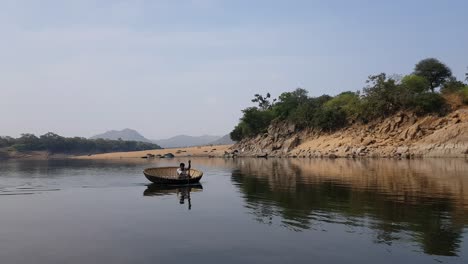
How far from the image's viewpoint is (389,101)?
102m

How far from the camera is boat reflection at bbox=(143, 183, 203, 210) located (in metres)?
32.3

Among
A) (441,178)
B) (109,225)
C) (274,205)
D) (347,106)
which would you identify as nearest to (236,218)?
A: (274,205)

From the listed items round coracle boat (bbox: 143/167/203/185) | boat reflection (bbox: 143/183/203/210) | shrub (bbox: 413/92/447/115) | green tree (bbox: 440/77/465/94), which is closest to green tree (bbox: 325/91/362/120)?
shrub (bbox: 413/92/447/115)

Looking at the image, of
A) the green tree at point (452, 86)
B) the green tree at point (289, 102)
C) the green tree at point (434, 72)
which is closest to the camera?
the green tree at point (452, 86)

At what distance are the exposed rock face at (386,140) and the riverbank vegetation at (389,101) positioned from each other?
260 centimetres

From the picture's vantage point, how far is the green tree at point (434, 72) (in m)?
107

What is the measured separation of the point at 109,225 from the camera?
21281 millimetres

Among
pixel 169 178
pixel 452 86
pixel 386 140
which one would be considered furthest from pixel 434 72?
pixel 169 178

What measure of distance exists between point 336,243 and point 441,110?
87917 millimetres

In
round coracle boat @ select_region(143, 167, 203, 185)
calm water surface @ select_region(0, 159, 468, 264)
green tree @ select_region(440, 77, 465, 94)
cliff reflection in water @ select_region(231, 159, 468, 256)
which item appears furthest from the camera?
green tree @ select_region(440, 77, 465, 94)

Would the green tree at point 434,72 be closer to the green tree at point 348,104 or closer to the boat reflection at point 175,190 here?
the green tree at point 348,104

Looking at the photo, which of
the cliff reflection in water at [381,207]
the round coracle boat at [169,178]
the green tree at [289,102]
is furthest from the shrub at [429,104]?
the round coracle boat at [169,178]

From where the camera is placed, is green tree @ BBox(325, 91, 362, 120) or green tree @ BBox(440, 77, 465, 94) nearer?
green tree @ BBox(440, 77, 465, 94)

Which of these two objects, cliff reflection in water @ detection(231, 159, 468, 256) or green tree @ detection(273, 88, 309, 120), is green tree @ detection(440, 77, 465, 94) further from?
cliff reflection in water @ detection(231, 159, 468, 256)
